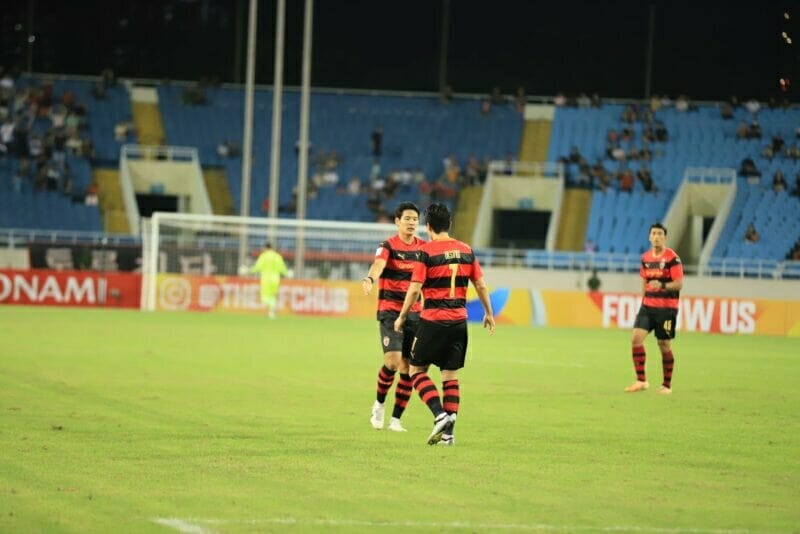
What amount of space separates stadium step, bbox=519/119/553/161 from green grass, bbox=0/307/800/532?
31.0 metres

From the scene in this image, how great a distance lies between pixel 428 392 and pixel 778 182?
39.4 m

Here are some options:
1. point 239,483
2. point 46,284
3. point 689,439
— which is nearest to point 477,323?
A: point 46,284

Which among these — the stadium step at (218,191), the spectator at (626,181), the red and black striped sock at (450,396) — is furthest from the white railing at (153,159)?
the red and black striped sock at (450,396)

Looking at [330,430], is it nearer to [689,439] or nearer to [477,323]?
[689,439]

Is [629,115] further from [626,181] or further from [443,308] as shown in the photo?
[443,308]

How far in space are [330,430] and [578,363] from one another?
1101cm

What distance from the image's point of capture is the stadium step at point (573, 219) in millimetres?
49406

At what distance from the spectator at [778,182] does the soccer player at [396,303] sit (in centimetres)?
3760

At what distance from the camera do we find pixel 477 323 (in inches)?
1476

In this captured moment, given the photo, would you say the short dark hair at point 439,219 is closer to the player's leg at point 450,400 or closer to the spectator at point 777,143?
the player's leg at point 450,400

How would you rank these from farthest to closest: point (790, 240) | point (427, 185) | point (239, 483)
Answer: point (427, 185) → point (790, 240) → point (239, 483)

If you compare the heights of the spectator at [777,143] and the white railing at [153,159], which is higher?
the spectator at [777,143]

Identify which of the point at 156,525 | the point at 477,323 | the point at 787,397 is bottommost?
the point at 477,323

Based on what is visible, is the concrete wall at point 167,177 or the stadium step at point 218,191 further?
the concrete wall at point 167,177
